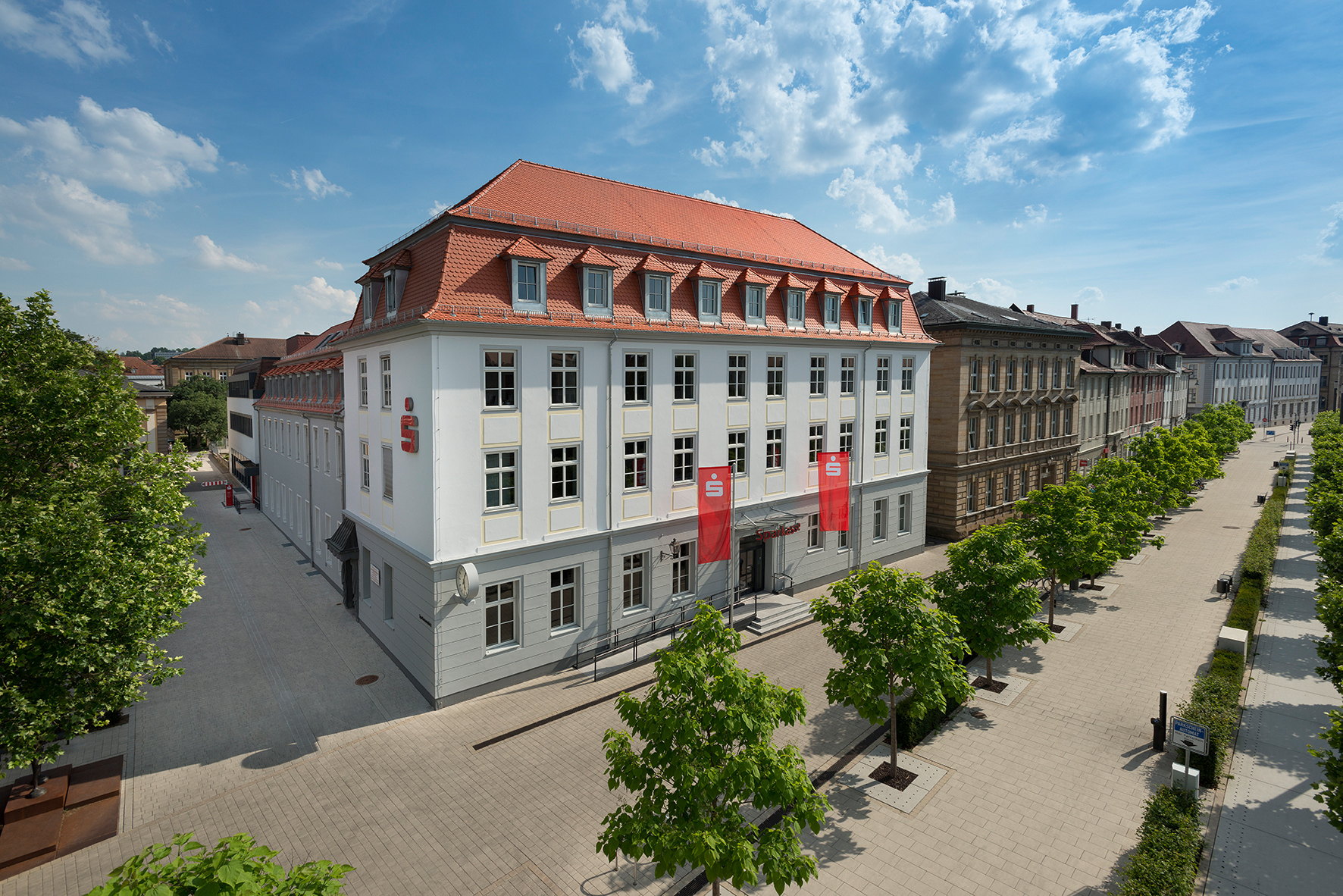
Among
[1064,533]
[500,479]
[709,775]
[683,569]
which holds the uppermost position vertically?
[500,479]

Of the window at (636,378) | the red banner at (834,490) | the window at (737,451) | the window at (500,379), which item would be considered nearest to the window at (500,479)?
the window at (500,379)

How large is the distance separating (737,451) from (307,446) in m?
20.7

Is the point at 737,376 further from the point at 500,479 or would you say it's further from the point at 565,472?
the point at 500,479

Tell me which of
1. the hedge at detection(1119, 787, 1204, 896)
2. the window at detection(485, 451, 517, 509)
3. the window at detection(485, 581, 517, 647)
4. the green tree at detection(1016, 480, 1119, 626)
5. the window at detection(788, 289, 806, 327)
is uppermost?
the window at detection(788, 289, 806, 327)

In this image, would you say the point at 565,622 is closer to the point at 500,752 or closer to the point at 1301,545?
the point at 500,752

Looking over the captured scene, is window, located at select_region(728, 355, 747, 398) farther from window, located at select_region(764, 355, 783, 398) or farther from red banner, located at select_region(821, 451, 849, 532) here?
red banner, located at select_region(821, 451, 849, 532)

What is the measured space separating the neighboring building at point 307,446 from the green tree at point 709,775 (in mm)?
19214

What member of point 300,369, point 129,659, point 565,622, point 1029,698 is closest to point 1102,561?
point 1029,698

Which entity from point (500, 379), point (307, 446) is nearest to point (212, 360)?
point (307, 446)

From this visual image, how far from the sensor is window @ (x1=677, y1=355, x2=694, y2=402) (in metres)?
21.3

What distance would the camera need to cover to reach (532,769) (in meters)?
14.4

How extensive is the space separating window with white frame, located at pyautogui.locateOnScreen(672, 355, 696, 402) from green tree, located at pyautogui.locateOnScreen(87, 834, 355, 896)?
1677cm

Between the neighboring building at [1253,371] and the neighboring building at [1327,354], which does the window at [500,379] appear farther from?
the neighboring building at [1327,354]

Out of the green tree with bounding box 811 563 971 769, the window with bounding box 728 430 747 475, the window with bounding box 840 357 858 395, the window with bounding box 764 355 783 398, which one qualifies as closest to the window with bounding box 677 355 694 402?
the window with bounding box 728 430 747 475
